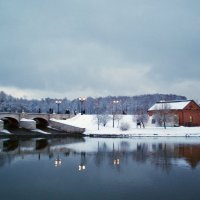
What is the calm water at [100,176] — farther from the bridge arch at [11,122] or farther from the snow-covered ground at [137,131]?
the bridge arch at [11,122]

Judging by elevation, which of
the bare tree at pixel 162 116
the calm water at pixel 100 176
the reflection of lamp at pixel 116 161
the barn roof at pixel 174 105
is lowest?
the calm water at pixel 100 176

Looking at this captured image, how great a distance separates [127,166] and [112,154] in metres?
7.93

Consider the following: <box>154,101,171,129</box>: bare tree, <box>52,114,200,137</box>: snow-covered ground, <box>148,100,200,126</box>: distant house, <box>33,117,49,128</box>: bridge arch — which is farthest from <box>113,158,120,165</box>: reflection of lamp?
<box>33,117,49,128</box>: bridge arch

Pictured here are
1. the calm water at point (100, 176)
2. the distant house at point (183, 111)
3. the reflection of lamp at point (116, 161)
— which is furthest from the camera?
the distant house at point (183, 111)

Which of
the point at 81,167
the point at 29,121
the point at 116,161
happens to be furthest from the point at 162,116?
the point at 81,167

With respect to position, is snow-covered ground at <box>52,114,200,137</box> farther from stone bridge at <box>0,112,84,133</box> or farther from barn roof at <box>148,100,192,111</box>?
barn roof at <box>148,100,192,111</box>

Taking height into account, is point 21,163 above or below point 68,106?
below

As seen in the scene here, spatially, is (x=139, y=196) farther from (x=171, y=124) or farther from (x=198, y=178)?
(x=171, y=124)

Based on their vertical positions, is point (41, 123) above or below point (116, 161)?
above

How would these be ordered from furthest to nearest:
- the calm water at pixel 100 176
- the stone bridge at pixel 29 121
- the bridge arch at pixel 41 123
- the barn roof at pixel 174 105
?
the barn roof at pixel 174 105, the bridge arch at pixel 41 123, the stone bridge at pixel 29 121, the calm water at pixel 100 176

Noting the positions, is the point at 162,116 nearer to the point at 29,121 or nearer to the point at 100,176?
the point at 29,121

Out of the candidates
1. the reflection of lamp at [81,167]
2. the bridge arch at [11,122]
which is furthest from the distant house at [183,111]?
the reflection of lamp at [81,167]

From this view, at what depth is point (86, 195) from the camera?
58.8 ft

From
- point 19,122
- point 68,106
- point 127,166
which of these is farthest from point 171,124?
point 68,106
